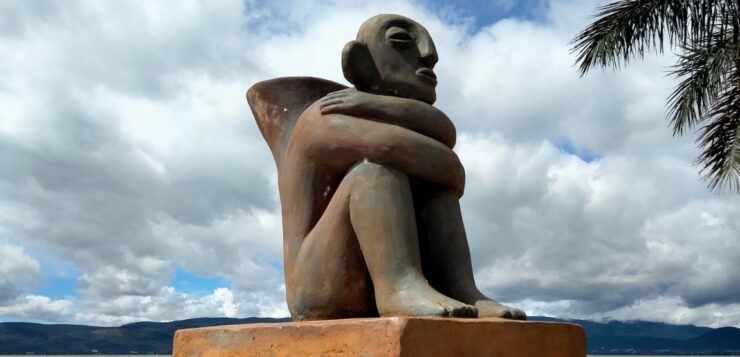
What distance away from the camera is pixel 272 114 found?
191 inches

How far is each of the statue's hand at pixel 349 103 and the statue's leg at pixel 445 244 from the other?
0.55 metres

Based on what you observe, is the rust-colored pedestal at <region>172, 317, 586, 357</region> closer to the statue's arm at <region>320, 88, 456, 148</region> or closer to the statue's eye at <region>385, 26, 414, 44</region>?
the statue's arm at <region>320, 88, 456, 148</region>

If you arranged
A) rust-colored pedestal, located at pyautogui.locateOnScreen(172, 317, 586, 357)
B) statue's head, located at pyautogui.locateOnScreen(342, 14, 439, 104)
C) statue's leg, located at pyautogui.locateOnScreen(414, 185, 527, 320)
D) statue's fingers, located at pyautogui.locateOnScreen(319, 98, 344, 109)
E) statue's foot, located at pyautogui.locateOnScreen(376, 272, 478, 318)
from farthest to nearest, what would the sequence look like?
statue's head, located at pyautogui.locateOnScreen(342, 14, 439, 104)
statue's fingers, located at pyautogui.locateOnScreen(319, 98, 344, 109)
statue's leg, located at pyautogui.locateOnScreen(414, 185, 527, 320)
statue's foot, located at pyautogui.locateOnScreen(376, 272, 478, 318)
rust-colored pedestal, located at pyautogui.locateOnScreen(172, 317, 586, 357)

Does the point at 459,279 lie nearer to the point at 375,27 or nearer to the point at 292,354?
the point at 292,354

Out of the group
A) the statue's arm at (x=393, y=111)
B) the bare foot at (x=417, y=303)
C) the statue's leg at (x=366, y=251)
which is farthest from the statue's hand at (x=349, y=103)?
the bare foot at (x=417, y=303)

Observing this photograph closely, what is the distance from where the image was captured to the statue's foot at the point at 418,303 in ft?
11.2

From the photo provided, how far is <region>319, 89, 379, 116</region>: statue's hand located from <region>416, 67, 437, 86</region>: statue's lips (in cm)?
36

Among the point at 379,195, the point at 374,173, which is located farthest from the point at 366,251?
the point at 374,173

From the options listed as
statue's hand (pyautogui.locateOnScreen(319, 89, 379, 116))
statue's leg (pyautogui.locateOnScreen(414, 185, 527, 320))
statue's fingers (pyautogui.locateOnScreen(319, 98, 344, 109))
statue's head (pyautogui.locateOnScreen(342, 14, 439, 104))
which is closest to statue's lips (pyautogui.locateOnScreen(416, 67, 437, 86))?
statue's head (pyautogui.locateOnScreen(342, 14, 439, 104))

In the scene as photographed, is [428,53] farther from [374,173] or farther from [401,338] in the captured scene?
[401,338]

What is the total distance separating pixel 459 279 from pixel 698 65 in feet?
23.2

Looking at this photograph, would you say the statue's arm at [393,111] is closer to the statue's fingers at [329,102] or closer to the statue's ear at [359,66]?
the statue's fingers at [329,102]

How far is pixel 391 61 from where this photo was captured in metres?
4.29

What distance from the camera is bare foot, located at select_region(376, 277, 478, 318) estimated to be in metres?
3.42
